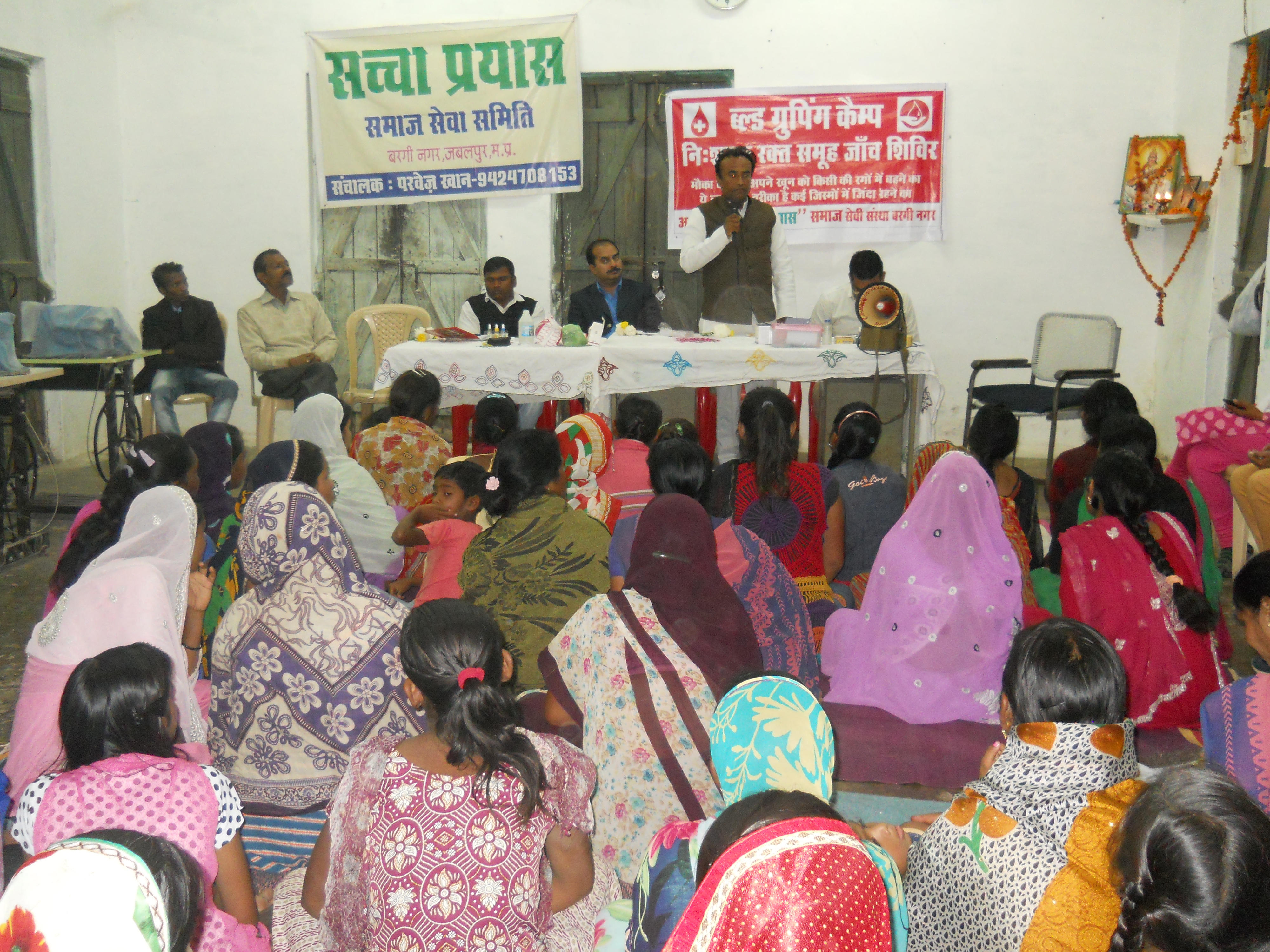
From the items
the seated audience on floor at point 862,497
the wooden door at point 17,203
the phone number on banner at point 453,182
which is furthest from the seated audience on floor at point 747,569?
the wooden door at point 17,203

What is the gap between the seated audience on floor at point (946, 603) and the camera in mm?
2828

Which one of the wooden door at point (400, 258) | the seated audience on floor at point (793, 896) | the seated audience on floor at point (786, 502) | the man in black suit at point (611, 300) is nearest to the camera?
the seated audience on floor at point (793, 896)

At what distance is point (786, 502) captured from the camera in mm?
3389

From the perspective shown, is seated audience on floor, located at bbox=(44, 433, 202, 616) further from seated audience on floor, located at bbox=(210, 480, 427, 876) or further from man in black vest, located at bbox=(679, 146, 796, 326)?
man in black vest, located at bbox=(679, 146, 796, 326)

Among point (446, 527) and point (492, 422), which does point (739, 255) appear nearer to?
point (492, 422)

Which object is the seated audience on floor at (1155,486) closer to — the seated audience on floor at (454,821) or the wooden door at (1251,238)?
the seated audience on floor at (454,821)

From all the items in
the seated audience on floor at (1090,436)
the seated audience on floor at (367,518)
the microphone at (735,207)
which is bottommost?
the seated audience on floor at (367,518)

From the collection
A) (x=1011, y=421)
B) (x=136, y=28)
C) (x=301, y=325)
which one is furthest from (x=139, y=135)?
(x=1011, y=421)

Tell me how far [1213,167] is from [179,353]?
609cm

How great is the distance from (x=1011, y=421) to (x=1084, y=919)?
2437 mm

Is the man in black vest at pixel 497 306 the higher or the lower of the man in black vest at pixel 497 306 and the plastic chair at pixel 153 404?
the higher

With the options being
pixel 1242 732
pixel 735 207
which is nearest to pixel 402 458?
pixel 735 207

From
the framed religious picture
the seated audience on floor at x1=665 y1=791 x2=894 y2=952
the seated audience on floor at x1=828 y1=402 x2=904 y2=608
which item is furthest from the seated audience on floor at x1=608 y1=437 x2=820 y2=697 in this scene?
the framed religious picture

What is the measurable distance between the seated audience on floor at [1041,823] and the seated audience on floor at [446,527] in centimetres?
158
